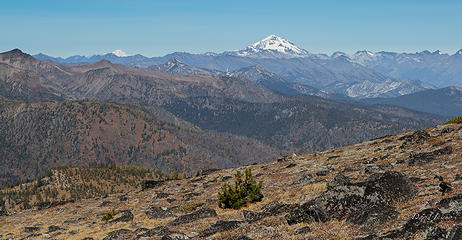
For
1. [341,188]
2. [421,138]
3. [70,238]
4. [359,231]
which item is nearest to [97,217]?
[70,238]

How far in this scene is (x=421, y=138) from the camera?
56125mm

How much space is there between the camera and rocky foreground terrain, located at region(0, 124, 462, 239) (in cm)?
2116

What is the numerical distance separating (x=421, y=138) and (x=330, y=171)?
18.4 meters

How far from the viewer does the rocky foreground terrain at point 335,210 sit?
21156mm

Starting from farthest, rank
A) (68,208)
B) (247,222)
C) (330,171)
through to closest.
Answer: (68,208) → (330,171) → (247,222)

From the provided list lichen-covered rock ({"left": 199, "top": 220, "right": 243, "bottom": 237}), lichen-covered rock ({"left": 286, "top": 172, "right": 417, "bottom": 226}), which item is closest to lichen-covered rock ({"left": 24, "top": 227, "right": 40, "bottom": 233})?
lichen-covered rock ({"left": 199, "top": 220, "right": 243, "bottom": 237})

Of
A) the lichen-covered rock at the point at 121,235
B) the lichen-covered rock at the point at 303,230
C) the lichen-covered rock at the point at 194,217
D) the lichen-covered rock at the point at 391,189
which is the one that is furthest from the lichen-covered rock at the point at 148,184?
the lichen-covered rock at the point at 391,189

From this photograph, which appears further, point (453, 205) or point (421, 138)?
point (421, 138)

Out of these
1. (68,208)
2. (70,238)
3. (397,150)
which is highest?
(397,150)

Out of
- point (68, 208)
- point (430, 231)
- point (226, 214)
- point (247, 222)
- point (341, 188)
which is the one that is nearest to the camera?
point (430, 231)

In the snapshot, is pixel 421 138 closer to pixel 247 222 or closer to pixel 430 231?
pixel 247 222

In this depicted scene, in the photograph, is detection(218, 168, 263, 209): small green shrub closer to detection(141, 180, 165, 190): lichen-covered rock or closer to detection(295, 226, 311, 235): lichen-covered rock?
detection(295, 226, 311, 235): lichen-covered rock

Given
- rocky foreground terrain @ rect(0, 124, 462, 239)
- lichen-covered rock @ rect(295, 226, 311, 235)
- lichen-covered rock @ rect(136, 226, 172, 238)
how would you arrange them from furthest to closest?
lichen-covered rock @ rect(136, 226, 172, 238) < lichen-covered rock @ rect(295, 226, 311, 235) < rocky foreground terrain @ rect(0, 124, 462, 239)

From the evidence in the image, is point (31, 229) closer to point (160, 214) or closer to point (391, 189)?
point (160, 214)
